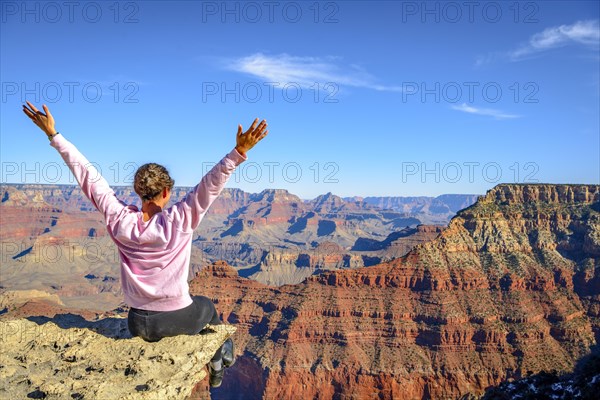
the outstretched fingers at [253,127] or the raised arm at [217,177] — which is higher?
the outstretched fingers at [253,127]

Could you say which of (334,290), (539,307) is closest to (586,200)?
(539,307)

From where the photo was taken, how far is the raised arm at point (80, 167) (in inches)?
217

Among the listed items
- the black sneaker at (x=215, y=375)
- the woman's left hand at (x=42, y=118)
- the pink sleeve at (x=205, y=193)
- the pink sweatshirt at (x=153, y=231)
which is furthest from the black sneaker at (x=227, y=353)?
the woman's left hand at (x=42, y=118)

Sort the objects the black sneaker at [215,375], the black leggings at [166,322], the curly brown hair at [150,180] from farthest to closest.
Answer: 1. the black sneaker at [215,375]
2. the black leggings at [166,322]
3. the curly brown hair at [150,180]

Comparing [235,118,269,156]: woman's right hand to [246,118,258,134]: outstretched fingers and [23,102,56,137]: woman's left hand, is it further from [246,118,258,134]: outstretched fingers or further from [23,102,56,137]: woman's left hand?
[23,102,56,137]: woman's left hand

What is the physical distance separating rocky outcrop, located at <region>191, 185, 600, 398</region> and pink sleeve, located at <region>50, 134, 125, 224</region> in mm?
60385

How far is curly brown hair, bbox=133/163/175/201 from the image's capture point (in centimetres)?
550

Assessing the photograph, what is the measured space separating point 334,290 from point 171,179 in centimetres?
7095

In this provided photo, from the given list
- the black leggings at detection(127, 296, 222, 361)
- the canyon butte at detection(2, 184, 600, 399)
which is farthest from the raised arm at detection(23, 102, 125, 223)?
the canyon butte at detection(2, 184, 600, 399)

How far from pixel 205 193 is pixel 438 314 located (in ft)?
225

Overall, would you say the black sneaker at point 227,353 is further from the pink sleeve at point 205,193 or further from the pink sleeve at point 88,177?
the pink sleeve at point 88,177

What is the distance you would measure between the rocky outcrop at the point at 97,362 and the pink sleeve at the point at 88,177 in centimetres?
182

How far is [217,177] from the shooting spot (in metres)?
5.10

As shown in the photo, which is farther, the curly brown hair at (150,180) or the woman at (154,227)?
the curly brown hair at (150,180)
